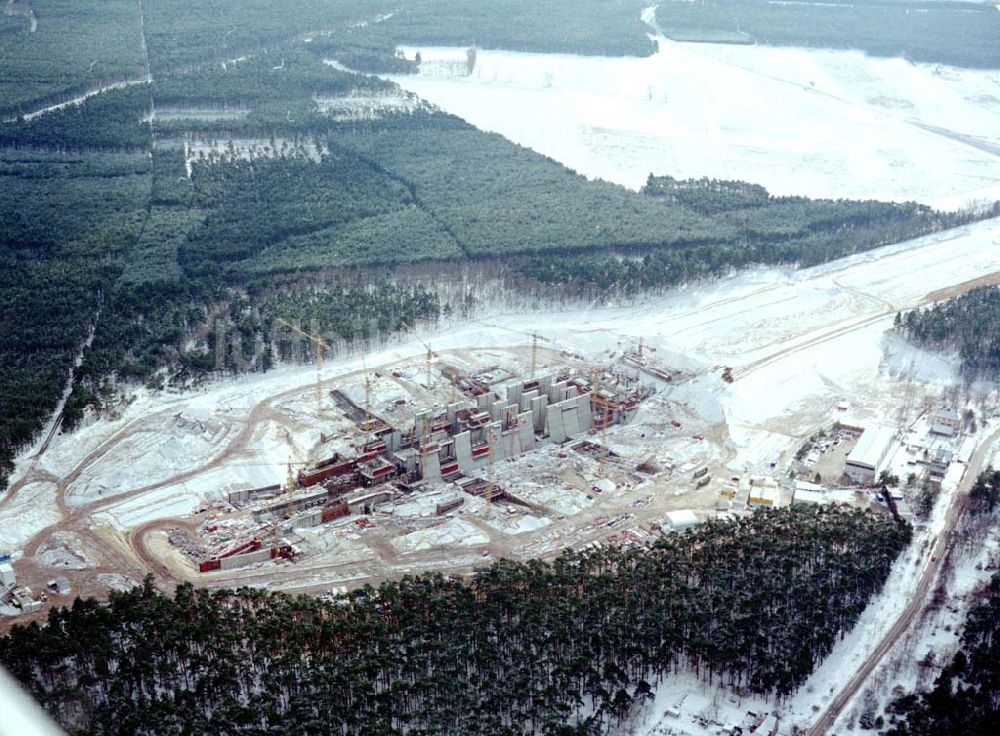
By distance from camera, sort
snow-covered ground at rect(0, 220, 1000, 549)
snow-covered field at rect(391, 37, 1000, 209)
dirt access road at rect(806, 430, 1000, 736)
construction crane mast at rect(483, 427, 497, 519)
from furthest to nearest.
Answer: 1. snow-covered field at rect(391, 37, 1000, 209)
2. snow-covered ground at rect(0, 220, 1000, 549)
3. construction crane mast at rect(483, 427, 497, 519)
4. dirt access road at rect(806, 430, 1000, 736)

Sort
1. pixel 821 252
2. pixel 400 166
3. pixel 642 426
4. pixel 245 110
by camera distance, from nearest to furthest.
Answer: pixel 642 426 < pixel 821 252 < pixel 400 166 < pixel 245 110

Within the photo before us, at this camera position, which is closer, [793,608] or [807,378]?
[793,608]

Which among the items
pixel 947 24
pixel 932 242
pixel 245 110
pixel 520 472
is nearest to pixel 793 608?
pixel 520 472

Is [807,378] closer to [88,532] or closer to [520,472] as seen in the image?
[520,472]

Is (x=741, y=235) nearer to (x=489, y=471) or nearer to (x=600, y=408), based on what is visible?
(x=600, y=408)

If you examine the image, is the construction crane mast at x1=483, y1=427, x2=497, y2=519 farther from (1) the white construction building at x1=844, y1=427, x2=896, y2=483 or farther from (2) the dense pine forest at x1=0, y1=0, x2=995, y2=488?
(1) the white construction building at x1=844, y1=427, x2=896, y2=483

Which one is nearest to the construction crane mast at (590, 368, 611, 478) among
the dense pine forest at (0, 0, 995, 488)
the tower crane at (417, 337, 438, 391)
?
the tower crane at (417, 337, 438, 391)
